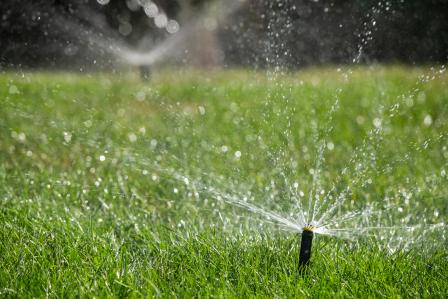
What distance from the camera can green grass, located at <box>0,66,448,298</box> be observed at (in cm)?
241

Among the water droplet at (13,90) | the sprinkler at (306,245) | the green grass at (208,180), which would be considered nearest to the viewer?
the sprinkler at (306,245)

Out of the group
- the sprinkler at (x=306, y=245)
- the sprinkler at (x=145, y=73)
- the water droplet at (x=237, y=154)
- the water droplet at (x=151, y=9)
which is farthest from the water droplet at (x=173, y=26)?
the sprinkler at (x=306, y=245)

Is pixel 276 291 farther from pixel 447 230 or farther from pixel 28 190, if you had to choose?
pixel 28 190

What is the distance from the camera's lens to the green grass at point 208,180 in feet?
7.91

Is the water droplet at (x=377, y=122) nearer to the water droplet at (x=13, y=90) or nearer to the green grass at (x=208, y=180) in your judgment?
the green grass at (x=208, y=180)

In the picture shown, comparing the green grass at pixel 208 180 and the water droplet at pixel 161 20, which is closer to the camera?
the green grass at pixel 208 180

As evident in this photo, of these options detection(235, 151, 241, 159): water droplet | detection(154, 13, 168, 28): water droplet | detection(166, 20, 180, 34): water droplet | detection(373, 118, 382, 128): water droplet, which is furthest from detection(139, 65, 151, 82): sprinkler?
detection(235, 151, 241, 159): water droplet

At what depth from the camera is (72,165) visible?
4344mm

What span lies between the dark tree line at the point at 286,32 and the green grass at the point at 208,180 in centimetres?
39

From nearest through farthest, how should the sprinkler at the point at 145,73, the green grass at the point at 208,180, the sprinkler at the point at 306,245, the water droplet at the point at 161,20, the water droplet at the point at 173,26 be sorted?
the sprinkler at the point at 306,245 < the green grass at the point at 208,180 < the sprinkler at the point at 145,73 < the water droplet at the point at 173,26 < the water droplet at the point at 161,20

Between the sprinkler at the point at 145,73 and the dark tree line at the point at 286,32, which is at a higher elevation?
the dark tree line at the point at 286,32

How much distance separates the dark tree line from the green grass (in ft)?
1.28

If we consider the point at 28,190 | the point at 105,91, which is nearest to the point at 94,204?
the point at 28,190

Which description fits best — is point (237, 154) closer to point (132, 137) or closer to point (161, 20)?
point (132, 137)
